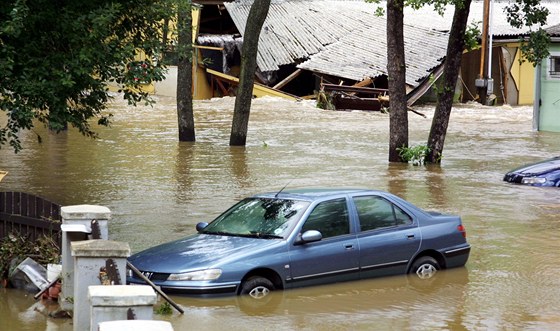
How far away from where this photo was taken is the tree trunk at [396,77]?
84.1 ft

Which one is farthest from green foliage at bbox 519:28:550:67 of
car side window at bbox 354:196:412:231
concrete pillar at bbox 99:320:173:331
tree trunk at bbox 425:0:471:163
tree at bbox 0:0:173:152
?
concrete pillar at bbox 99:320:173:331

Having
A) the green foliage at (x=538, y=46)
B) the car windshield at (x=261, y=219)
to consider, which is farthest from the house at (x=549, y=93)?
the car windshield at (x=261, y=219)

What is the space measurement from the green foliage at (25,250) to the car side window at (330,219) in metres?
2.93

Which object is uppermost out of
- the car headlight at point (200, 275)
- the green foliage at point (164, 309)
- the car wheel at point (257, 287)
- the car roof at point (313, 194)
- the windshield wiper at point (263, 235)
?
the car roof at point (313, 194)

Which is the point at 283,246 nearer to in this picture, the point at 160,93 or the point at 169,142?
the point at 169,142

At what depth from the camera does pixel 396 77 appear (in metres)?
26.2

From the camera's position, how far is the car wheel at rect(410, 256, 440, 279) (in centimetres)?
1266

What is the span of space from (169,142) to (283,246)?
2008 centimetres

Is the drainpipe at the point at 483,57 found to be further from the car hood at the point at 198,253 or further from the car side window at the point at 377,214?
the car hood at the point at 198,253

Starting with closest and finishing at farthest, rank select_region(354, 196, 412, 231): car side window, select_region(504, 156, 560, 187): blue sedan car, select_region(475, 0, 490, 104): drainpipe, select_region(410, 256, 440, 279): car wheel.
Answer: select_region(354, 196, 412, 231): car side window, select_region(410, 256, 440, 279): car wheel, select_region(504, 156, 560, 187): blue sedan car, select_region(475, 0, 490, 104): drainpipe

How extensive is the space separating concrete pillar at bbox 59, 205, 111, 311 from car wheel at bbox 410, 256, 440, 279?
4024mm

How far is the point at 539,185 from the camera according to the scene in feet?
71.6

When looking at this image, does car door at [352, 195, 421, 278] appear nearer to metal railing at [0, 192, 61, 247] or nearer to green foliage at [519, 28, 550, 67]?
metal railing at [0, 192, 61, 247]

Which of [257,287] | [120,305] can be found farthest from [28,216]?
[120,305]
